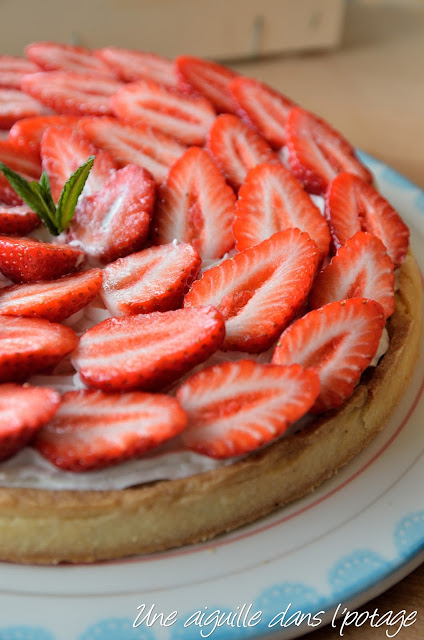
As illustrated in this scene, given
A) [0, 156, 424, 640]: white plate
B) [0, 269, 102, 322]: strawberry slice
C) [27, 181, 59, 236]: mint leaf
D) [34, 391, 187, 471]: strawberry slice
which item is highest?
[27, 181, 59, 236]: mint leaf

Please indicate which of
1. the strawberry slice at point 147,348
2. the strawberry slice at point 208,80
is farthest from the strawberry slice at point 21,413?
the strawberry slice at point 208,80

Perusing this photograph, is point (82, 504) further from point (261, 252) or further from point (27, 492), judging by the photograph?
point (261, 252)

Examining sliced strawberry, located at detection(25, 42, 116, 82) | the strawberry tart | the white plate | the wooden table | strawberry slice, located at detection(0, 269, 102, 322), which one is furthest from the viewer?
the wooden table

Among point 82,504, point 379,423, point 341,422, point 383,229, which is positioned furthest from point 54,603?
point 383,229

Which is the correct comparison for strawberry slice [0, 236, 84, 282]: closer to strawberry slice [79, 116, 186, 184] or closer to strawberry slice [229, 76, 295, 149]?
strawberry slice [79, 116, 186, 184]

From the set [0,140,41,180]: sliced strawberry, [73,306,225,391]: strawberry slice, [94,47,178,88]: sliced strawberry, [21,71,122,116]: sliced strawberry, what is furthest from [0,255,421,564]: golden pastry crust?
[94,47,178,88]: sliced strawberry

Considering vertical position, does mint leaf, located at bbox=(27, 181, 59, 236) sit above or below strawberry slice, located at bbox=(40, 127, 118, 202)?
below

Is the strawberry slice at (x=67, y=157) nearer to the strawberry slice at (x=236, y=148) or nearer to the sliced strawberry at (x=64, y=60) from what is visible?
the strawberry slice at (x=236, y=148)
